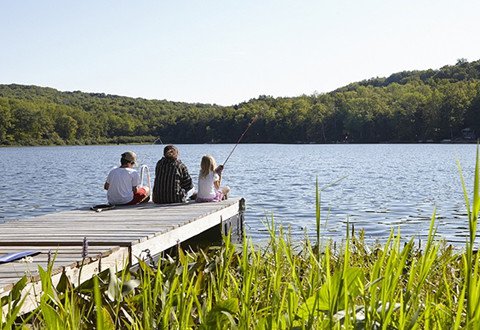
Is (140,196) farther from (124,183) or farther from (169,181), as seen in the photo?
(169,181)

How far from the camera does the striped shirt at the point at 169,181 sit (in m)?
10.2

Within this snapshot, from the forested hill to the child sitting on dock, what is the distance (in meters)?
86.0

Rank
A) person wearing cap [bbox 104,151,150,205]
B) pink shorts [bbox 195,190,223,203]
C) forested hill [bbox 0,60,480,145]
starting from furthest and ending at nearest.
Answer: forested hill [bbox 0,60,480,145]
pink shorts [bbox 195,190,223,203]
person wearing cap [bbox 104,151,150,205]

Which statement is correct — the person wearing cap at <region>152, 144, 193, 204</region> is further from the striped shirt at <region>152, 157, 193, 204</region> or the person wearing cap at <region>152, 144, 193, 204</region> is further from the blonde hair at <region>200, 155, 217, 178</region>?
the blonde hair at <region>200, 155, 217, 178</region>

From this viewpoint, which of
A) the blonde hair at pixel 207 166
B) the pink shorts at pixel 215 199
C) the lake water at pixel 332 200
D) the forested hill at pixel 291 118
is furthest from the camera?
the forested hill at pixel 291 118

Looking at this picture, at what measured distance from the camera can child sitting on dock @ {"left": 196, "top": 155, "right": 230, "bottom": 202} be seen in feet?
34.1

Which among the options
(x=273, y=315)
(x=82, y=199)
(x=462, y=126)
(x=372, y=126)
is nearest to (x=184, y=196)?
(x=273, y=315)

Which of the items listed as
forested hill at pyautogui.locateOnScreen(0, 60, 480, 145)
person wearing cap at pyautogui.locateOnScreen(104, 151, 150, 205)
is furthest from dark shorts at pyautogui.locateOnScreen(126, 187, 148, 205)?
forested hill at pyautogui.locateOnScreen(0, 60, 480, 145)

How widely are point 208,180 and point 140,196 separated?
1.07 m

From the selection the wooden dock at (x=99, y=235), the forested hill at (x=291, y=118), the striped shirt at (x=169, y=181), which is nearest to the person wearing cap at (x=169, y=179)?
the striped shirt at (x=169, y=181)

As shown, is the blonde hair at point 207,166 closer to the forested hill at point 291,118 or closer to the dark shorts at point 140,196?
the dark shorts at point 140,196

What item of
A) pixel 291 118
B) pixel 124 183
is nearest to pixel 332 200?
pixel 124 183

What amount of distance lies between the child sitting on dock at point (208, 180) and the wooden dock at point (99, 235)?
31cm

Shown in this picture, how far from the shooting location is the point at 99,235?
6.70m
